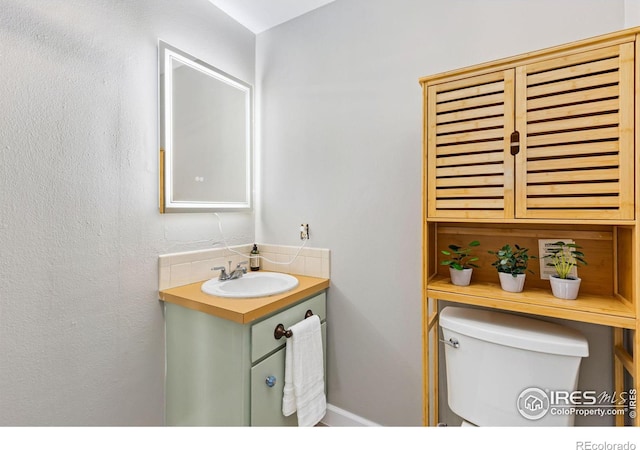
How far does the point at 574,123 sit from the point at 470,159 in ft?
1.03

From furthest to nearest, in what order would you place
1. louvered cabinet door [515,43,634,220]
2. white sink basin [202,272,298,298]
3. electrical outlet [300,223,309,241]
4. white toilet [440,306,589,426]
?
electrical outlet [300,223,309,241] < white sink basin [202,272,298,298] < white toilet [440,306,589,426] < louvered cabinet door [515,43,634,220]

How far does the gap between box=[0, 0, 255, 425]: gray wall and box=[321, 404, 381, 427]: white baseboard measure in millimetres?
881

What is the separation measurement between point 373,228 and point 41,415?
5.05 ft

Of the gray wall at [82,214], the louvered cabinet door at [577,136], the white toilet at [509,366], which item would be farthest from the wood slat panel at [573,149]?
the gray wall at [82,214]

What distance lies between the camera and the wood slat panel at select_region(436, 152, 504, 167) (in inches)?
43.0

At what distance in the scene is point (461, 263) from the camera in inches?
52.1

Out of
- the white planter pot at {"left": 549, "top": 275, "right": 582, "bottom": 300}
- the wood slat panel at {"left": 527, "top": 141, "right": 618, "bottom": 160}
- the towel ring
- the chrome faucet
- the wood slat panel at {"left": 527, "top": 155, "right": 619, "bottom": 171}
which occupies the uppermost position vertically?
the wood slat panel at {"left": 527, "top": 141, "right": 618, "bottom": 160}

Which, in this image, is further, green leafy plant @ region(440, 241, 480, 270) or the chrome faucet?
the chrome faucet

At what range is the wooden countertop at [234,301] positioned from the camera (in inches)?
46.6

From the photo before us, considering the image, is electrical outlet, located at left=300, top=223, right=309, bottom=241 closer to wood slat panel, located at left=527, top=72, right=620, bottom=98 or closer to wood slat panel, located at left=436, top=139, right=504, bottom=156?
wood slat panel, located at left=436, top=139, right=504, bottom=156

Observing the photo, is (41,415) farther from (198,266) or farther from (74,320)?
(198,266)

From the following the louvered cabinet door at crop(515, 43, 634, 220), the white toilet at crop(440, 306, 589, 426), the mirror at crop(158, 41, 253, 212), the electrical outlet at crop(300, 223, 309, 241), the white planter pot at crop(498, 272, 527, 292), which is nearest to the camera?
the louvered cabinet door at crop(515, 43, 634, 220)

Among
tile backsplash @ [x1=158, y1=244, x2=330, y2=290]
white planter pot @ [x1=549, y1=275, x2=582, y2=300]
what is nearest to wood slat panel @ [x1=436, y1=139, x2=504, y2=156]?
white planter pot @ [x1=549, y1=275, x2=582, y2=300]
